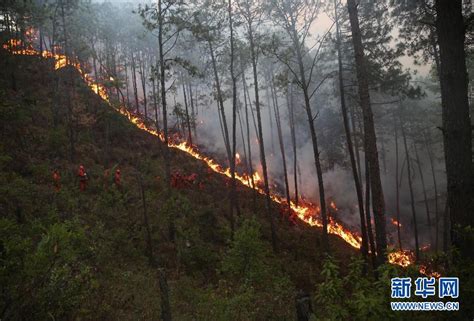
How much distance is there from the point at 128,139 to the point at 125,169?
5.17 m

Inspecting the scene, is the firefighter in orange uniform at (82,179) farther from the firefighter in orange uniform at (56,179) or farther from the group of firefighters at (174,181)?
the firefighter in orange uniform at (56,179)

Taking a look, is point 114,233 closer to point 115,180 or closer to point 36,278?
point 115,180

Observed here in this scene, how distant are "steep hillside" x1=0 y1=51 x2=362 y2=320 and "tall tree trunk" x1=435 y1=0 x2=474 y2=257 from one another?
5.23m

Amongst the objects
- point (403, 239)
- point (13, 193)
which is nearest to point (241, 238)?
point (13, 193)

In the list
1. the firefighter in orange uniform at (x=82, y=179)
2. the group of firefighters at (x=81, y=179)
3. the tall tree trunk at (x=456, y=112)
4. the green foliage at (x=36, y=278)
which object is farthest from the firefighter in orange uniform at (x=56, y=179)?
the tall tree trunk at (x=456, y=112)

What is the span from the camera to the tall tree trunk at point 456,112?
16.1 ft

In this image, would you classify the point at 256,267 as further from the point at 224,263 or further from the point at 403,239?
the point at 403,239

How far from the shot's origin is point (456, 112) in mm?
5031

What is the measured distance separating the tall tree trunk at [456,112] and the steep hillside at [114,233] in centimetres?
523

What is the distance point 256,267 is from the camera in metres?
11.0

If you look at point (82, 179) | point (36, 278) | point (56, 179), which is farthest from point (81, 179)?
point (36, 278)

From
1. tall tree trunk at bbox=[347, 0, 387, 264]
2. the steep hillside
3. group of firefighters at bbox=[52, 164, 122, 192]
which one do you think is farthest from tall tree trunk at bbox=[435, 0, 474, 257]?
group of firefighters at bbox=[52, 164, 122, 192]

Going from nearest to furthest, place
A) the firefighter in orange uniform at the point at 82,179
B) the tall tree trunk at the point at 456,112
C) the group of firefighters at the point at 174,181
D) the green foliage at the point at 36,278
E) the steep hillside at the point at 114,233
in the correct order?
the green foliage at the point at 36,278 < the tall tree trunk at the point at 456,112 < the steep hillside at the point at 114,233 < the group of firefighters at the point at 174,181 < the firefighter in orange uniform at the point at 82,179

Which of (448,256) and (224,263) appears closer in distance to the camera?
(448,256)
